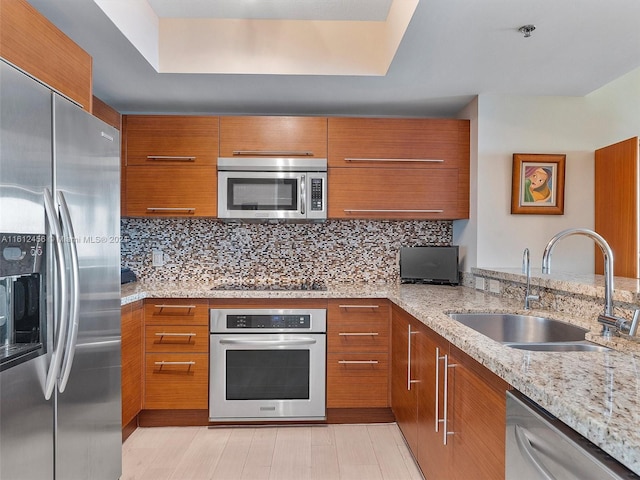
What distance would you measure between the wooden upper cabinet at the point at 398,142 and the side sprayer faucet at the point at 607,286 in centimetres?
162

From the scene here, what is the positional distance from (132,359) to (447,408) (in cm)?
187

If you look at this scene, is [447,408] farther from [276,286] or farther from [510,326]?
[276,286]

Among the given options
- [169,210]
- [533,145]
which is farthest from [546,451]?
[169,210]

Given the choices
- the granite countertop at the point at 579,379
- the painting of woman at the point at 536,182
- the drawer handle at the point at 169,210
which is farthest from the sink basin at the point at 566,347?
the drawer handle at the point at 169,210

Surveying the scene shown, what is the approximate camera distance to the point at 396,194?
2.99 meters

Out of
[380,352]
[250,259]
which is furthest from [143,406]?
[380,352]

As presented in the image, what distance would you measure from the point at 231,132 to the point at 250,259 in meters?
0.97

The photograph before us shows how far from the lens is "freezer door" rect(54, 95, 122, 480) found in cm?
148

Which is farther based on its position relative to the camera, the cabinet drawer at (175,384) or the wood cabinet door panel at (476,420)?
the cabinet drawer at (175,384)

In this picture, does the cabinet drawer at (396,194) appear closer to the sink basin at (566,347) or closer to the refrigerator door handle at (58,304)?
the sink basin at (566,347)

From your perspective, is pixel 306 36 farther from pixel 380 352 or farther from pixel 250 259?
pixel 380 352

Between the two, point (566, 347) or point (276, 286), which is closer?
point (566, 347)

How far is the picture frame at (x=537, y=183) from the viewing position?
2865mm

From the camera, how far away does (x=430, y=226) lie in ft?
10.9
